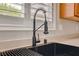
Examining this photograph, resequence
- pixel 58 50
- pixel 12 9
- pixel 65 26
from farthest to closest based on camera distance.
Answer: pixel 65 26 < pixel 58 50 < pixel 12 9

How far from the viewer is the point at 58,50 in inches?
63.2

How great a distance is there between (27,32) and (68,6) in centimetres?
120

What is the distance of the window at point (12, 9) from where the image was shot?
1.31 m

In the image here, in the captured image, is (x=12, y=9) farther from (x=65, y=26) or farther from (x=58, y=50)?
(x=65, y=26)

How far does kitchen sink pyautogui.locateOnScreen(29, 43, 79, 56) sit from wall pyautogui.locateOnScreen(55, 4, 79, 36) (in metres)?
0.49

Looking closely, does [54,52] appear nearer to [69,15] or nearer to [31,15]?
[31,15]

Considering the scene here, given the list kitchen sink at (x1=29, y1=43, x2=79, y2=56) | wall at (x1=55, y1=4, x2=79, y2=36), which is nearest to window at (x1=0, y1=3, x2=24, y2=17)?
kitchen sink at (x1=29, y1=43, x2=79, y2=56)

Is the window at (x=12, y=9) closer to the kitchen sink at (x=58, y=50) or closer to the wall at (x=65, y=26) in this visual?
the kitchen sink at (x=58, y=50)

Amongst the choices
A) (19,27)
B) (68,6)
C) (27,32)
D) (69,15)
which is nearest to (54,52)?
(27,32)

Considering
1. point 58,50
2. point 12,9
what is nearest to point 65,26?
point 58,50

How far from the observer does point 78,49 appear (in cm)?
144

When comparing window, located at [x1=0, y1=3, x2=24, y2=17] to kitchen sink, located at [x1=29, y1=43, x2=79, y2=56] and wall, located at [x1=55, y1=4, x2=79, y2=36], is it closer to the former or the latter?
kitchen sink, located at [x1=29, y1=43, x2=79, y2=56]

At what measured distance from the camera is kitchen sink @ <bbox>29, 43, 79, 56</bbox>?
1402 mm

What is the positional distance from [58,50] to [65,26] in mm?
894
